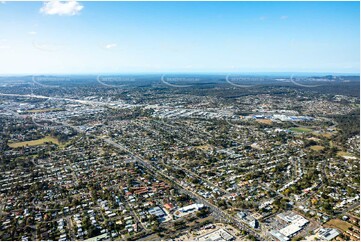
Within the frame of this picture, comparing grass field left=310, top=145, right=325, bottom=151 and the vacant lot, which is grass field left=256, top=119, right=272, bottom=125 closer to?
the vacant lot

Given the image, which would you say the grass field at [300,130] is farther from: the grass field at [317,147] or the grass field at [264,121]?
the grass field at [317,147]

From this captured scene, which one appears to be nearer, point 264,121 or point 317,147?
point 317,147

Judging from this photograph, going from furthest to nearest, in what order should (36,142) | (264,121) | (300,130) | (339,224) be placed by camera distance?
(264,121) → (300,130) → (36,142) → (339,224)

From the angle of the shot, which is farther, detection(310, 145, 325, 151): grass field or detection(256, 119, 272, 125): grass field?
detection(256, 119, 272, 125): grass field

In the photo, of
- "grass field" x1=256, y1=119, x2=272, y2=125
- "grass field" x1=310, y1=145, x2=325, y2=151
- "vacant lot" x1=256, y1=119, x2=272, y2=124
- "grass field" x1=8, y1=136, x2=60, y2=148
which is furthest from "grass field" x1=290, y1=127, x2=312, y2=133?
"grass field" x1=8, y1=136, x2=60, y2=148

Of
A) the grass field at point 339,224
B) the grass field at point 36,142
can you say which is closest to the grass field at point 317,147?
the grass field at point 339,224

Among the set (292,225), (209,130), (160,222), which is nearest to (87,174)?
(160,222)

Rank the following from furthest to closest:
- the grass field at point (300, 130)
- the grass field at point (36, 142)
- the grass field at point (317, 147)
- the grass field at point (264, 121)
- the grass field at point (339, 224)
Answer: the grass field at point (264, 121) → the grass field at point (300, 130) → the grass field at point (36, 142) → the grass field at point (317, 147) → the grass field at point (339, 224)

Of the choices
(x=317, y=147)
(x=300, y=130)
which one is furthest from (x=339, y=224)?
(x=300, y=130)

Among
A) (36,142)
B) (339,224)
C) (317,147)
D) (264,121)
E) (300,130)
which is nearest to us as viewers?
(339,224)

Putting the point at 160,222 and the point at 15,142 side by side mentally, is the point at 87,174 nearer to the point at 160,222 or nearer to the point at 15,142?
the point at 160,222

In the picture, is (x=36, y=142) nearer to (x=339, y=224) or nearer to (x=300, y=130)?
(x=339, y=224)
